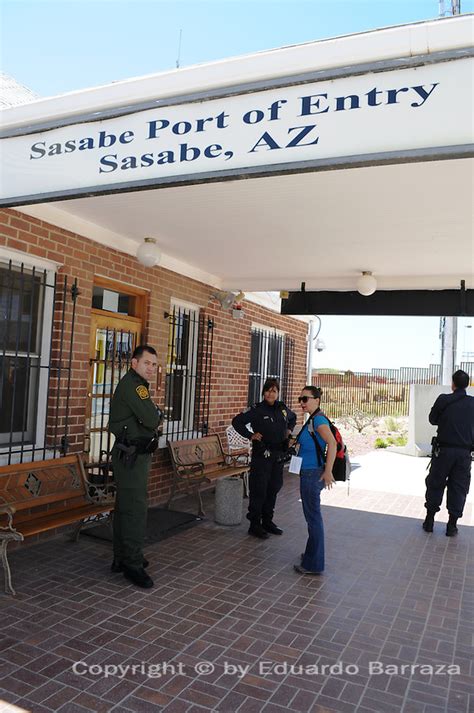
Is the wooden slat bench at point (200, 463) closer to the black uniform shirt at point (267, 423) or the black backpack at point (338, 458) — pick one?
the black uniform shirt at point (267, 423)

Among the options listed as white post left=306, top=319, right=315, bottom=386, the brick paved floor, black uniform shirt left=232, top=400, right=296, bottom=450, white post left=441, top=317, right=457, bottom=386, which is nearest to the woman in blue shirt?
the brick paved floor

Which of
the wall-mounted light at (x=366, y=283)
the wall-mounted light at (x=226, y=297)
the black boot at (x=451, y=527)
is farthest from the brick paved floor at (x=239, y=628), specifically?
the wall-mounted light at (x=226, y=297)

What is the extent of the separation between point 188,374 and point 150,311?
1.51m

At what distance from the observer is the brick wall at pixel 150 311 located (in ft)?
16.6

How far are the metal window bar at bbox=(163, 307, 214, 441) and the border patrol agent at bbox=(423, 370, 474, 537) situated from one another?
10.8 ft

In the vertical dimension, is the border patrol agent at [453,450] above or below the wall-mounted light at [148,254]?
below

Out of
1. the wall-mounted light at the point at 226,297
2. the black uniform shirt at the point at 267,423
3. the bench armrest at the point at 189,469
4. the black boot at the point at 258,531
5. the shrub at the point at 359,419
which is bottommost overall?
the black boot at the point at 258,531

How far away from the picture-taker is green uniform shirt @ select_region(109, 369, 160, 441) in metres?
4.23

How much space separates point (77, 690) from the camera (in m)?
2.87

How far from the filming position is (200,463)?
6652 mm

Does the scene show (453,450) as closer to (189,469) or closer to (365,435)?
(189,469)

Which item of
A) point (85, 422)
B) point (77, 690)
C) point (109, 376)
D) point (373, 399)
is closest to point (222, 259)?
point (109, 376)

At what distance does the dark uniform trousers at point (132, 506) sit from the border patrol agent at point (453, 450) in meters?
3.52

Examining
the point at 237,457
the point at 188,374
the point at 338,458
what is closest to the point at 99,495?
the point at 338,458
